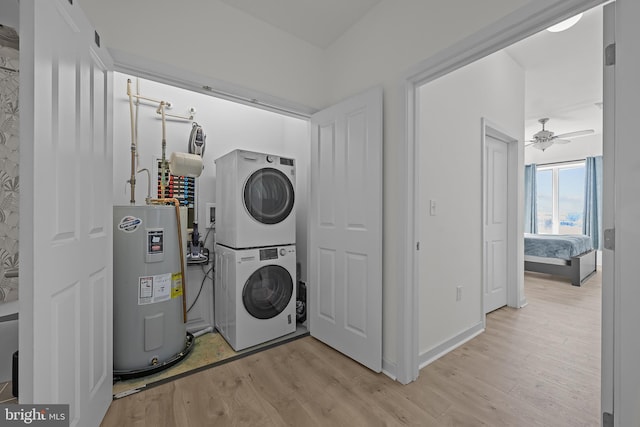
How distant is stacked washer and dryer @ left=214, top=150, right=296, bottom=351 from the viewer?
2299 millimetres

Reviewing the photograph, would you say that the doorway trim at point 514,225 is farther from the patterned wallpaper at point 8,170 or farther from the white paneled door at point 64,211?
the patterned wallpaper at point 8,170

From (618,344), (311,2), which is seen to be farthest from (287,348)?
(311,2)

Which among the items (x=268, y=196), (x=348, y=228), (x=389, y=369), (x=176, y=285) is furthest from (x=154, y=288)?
(x=389, y=369)

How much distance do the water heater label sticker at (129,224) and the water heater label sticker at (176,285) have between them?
0.45 m

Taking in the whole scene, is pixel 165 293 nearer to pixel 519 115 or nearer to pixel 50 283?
pixel 50 283

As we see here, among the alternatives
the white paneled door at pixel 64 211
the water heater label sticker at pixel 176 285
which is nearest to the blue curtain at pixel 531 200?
the water heater label sticker at pixel 176 285

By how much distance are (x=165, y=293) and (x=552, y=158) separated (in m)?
8.60

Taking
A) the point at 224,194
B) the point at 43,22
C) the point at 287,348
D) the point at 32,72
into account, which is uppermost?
the point at 43,22

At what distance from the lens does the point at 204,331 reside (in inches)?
104

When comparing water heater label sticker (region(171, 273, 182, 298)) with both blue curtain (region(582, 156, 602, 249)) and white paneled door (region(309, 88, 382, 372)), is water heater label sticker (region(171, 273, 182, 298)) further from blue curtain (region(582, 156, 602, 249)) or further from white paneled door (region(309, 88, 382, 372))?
blue curtain (region(582, 156, 602, 249))

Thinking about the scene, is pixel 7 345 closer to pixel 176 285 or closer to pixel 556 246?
pixel 176 285

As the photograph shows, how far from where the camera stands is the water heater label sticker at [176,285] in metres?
2.06

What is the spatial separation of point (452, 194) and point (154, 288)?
2.53 meters

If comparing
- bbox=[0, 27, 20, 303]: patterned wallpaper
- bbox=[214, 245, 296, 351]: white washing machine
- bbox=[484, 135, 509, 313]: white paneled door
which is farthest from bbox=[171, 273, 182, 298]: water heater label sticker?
bbox=[484, 135, 509, 313]: white paneled door
